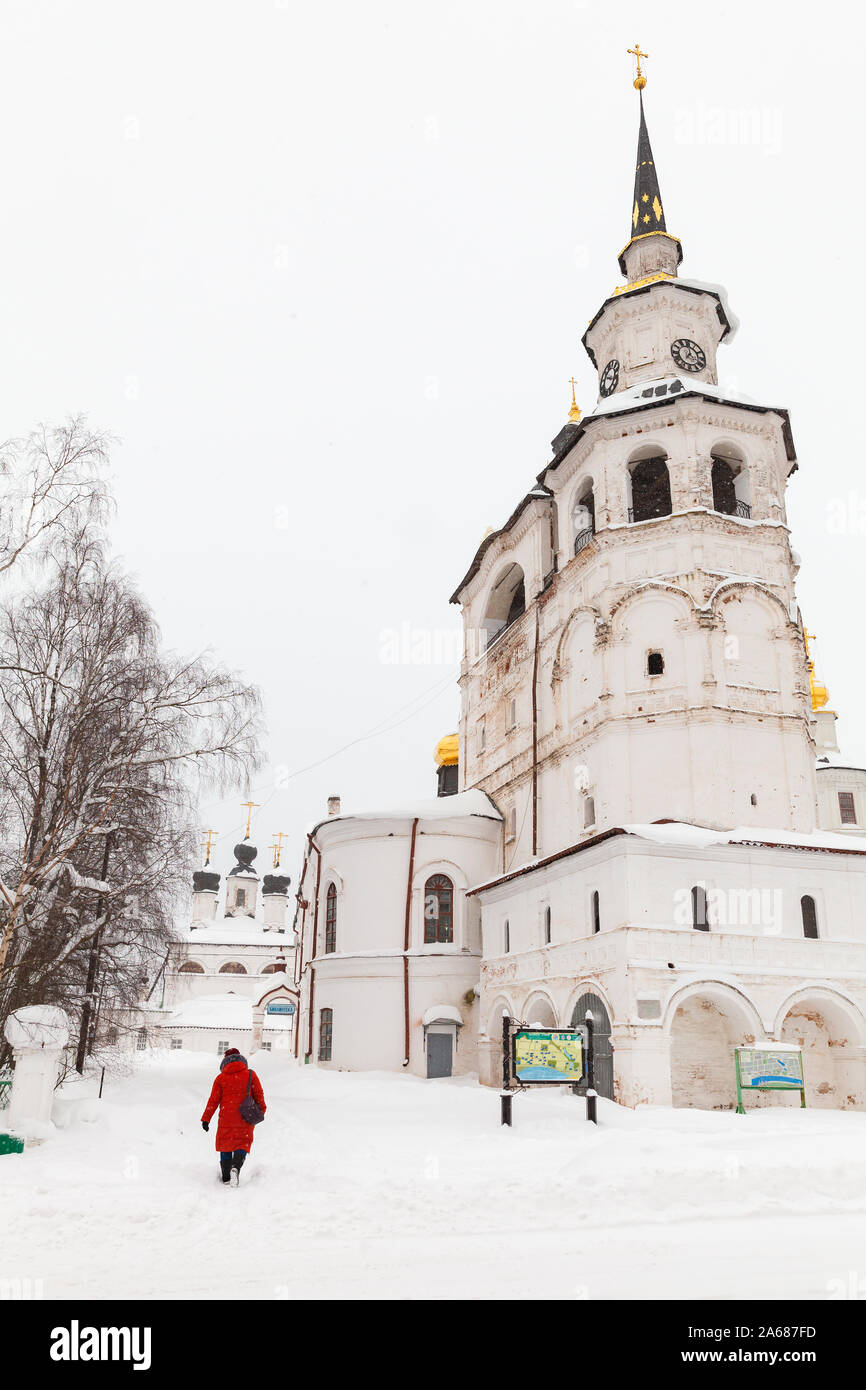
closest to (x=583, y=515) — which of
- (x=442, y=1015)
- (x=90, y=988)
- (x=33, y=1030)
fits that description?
(x=442, y=1015)

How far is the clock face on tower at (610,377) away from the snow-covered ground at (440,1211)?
22722 millimetres

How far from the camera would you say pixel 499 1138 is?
13727 mm

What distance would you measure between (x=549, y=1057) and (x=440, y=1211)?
6.39 metres

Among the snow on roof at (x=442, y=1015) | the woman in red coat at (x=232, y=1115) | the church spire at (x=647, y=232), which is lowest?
the woman in red coat at (x=232, y=1115)

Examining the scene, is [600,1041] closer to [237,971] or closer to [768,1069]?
[768,1069]

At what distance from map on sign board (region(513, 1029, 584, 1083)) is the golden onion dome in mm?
29055

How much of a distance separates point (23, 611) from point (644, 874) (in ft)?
42.8

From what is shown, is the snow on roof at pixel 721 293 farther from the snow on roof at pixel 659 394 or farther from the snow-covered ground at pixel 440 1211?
the snow-covered ground at pixel 440 1211

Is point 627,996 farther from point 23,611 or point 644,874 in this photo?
point 23,611

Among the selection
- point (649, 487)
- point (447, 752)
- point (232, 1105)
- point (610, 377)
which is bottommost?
point (232, 1105)

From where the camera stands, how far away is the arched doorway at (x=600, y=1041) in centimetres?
2027

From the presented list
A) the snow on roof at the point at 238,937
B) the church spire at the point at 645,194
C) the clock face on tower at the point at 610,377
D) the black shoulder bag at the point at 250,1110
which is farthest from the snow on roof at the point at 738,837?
the snow on roof at the point at 238,937

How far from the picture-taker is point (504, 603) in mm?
35688
